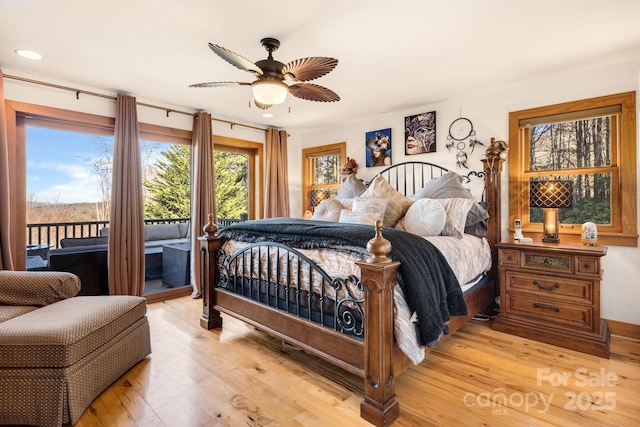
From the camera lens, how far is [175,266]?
441 centimetres

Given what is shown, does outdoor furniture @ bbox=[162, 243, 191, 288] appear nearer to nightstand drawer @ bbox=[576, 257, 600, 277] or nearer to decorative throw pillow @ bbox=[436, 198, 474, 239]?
decorative throw pillow @ bbox=[436, 198, 474, 239]

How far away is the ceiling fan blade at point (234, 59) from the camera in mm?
1938

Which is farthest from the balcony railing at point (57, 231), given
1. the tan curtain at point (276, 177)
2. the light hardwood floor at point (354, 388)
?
the tan curtain at point (276, 177)

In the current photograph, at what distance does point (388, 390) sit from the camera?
1.70 metres

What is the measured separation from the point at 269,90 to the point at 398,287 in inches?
63.3

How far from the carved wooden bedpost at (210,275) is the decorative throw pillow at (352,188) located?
1893mm

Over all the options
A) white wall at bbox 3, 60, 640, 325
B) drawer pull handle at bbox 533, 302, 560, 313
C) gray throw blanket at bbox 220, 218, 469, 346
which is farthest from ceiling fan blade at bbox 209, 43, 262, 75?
drawer pull handle at bbox 533, 302, 560, 313

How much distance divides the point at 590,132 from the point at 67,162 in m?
5.47

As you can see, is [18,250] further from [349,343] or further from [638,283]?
[638,283]

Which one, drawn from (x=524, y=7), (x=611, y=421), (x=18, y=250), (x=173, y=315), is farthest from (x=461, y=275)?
(x=18, y=250)

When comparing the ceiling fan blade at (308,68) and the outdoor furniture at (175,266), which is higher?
the ceiling fan blade at (308,68)

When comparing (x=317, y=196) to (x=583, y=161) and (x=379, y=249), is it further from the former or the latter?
(x=379, y=249)

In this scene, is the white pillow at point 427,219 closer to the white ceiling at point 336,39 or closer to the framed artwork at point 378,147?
the white ceiling at point 336,39

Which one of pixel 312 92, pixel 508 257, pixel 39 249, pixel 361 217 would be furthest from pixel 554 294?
pixel 39 249
